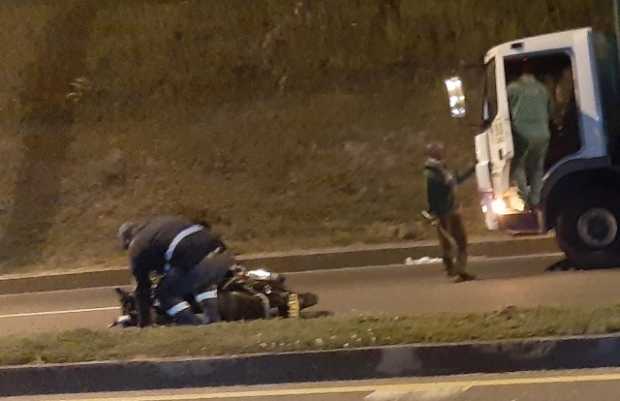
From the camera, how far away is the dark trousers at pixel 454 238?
1198cm

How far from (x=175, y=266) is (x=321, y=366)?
2351 mm

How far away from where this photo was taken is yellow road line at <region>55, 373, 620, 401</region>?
22.8 feet

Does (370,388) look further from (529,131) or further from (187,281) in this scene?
(529,131)

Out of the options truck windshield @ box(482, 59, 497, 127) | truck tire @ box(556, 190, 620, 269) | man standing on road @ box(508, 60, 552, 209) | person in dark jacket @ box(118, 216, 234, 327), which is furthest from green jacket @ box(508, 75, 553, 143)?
person in dark jacket @ box(118, 216, 234, 327)

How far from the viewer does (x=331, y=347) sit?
755cm

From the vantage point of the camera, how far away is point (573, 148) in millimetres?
11867

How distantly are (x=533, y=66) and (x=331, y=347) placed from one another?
5499mm

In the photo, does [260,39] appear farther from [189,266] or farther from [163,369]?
[163,369]

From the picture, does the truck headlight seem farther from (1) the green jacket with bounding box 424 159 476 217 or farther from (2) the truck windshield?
(2) the truck windshield

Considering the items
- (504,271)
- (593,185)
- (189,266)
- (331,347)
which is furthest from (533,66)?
(331,347)

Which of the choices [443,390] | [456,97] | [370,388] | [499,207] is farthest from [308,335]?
[456,97]

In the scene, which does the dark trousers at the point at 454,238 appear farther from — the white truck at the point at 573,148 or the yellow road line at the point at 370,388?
the yellow road line at the point at 370,388

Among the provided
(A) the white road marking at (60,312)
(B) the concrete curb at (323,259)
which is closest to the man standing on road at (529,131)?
(B) the concrete curb at (323,259)

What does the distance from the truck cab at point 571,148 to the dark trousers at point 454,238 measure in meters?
0.42
